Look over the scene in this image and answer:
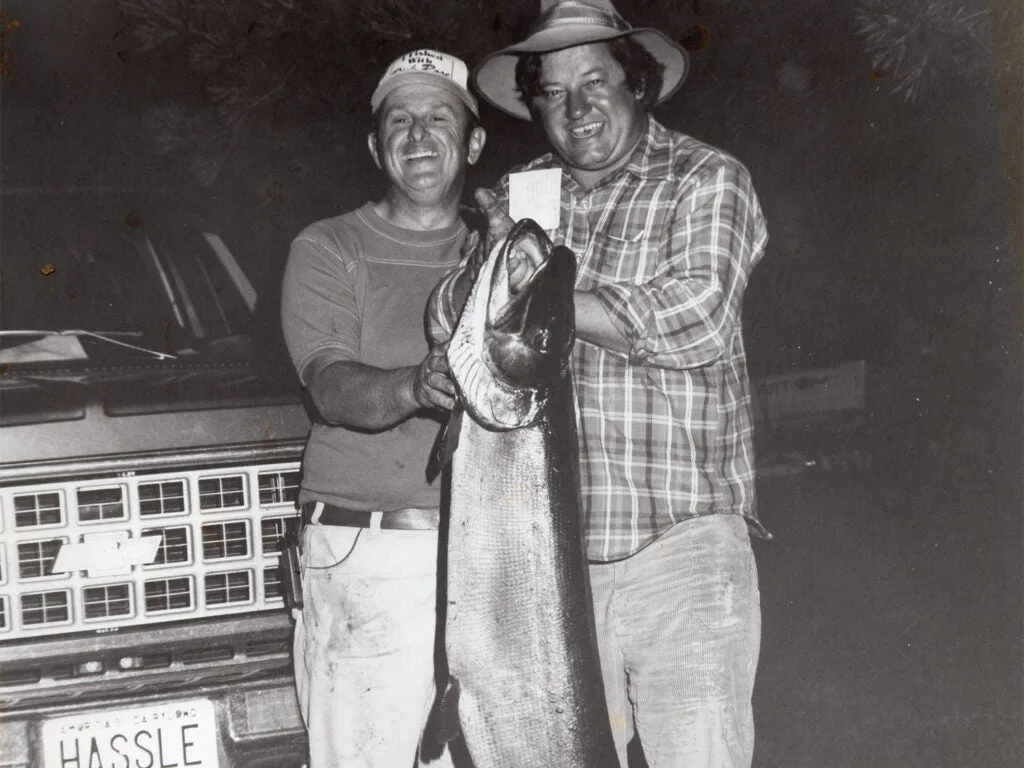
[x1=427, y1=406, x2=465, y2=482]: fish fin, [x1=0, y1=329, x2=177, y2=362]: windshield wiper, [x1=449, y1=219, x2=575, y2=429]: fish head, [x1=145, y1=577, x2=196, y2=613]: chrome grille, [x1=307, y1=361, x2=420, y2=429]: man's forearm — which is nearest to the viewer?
[x1=449, y1=219, x2=575, y2=429]: fish head

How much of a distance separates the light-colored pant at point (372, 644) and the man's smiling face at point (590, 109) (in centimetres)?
119

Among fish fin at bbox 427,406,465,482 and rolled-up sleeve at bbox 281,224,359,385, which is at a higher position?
rolled-up sleeve at bbox 281,224,359,385

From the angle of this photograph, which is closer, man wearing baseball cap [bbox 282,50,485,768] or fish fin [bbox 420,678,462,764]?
fish fin [bbox 420,678,462,764]

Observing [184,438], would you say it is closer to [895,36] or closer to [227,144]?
[227,144]

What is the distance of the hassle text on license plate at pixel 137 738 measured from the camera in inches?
111

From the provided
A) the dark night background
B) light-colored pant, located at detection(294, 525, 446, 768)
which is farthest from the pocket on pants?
the dark night background

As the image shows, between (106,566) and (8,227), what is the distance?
66.1 inches

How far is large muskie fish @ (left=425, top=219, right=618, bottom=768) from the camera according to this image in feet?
8.09

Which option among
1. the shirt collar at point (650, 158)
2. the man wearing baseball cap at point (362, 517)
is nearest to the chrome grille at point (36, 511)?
the man wearing baseball cap at point (362, 517)

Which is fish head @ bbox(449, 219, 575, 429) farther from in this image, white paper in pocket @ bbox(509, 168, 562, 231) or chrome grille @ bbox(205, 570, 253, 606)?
chrome grille @ bbox(205, 570, 253, 606)

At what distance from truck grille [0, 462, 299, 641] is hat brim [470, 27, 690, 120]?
1.40 m

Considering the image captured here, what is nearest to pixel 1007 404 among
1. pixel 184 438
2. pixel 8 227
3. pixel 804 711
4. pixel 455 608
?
pixel 804 711

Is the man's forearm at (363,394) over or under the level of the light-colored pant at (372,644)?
over

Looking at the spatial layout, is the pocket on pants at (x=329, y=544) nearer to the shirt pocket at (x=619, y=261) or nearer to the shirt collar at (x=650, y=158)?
the shirt pocket at (x=619, y=261)
